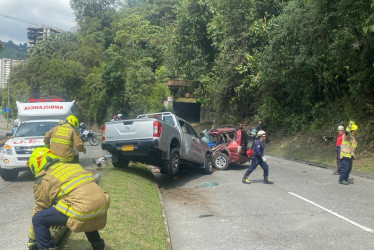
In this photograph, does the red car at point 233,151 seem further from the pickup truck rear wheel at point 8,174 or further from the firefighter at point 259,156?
the pickup truck rear wheel at point 8,174

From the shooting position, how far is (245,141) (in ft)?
48.6

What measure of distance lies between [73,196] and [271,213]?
4891 mm

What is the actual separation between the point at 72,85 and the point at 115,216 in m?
47.7

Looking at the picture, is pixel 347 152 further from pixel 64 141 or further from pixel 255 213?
pixel 64 141

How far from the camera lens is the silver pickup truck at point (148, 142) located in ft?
33.7

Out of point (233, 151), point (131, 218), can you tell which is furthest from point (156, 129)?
point (233, 151)

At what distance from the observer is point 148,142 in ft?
33.4

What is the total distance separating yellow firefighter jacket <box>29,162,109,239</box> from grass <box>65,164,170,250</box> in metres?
1.23

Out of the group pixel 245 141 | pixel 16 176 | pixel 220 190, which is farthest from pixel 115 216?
pixel 245 141

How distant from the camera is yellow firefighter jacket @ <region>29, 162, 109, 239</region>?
410 cm

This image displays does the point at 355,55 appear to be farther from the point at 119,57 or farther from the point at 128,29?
the point at 128,29

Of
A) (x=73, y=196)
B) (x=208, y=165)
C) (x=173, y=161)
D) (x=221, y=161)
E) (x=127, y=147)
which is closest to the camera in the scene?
(x=73, y=196)

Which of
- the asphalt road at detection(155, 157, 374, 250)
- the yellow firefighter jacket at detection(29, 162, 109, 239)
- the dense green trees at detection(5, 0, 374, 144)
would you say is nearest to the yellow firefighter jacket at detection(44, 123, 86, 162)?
the asphalt road at detection(155, 157, 374, 250)

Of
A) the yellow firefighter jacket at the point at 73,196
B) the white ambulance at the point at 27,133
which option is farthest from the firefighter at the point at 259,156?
the yellow firefighter jacket at the point at 73,196
